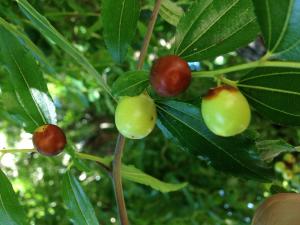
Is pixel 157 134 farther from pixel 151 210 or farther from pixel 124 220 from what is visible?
pixel 124 220

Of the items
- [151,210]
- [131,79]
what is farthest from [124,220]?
[151,210]

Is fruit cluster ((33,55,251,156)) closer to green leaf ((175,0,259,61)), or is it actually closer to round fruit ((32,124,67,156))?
green leaf ((175,0,259,61))

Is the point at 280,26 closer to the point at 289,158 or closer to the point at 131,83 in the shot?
the point at 131,83

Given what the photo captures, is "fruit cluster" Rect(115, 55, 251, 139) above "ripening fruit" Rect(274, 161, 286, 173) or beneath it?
beneath

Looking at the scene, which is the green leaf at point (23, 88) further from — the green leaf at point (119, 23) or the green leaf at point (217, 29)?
the green leaf at point (217, 29)

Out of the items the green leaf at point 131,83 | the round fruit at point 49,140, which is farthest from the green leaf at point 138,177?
the green leaf at point 131,83

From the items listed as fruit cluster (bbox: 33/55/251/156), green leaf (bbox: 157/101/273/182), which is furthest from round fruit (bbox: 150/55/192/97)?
green leaf (bbox: 157/101/273/182)

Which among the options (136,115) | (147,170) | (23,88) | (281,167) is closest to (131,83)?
(136,115)
